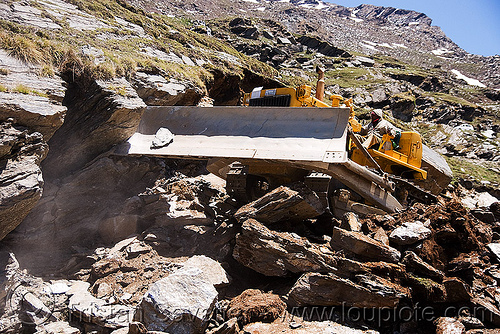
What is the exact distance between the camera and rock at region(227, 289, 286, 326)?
15.0 feet

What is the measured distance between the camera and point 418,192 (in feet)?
30.6

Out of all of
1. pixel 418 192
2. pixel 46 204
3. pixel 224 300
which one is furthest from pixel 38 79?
pixel 418 192

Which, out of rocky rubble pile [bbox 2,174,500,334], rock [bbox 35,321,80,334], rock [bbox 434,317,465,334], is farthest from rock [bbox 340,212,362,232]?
rock [bbox 35,321,80,334]

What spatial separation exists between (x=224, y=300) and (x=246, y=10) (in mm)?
126721

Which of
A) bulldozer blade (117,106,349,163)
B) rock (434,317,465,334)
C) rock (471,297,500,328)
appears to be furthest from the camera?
bulldozer blade (117,106,349,163)

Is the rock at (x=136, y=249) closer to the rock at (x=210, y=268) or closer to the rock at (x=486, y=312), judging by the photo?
the rock at (x=210, y=268)

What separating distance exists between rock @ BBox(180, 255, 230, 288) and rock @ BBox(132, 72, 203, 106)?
4.68 metres

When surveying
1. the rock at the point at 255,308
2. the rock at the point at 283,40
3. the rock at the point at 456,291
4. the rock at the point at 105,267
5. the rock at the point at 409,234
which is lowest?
the rock at the point at 105,267

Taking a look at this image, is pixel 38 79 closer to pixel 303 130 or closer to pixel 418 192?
pixel 303 130

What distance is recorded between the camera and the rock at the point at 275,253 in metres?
5.22

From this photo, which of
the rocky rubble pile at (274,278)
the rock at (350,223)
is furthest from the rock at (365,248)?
the rock at (350,223)

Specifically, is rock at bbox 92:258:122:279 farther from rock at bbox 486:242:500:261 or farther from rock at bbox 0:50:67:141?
rock at bbox 486:242:500:261

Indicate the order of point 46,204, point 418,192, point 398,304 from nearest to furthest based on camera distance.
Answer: point 398,304
point 46,204
point 418,192

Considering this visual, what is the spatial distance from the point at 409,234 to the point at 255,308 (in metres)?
3.05
